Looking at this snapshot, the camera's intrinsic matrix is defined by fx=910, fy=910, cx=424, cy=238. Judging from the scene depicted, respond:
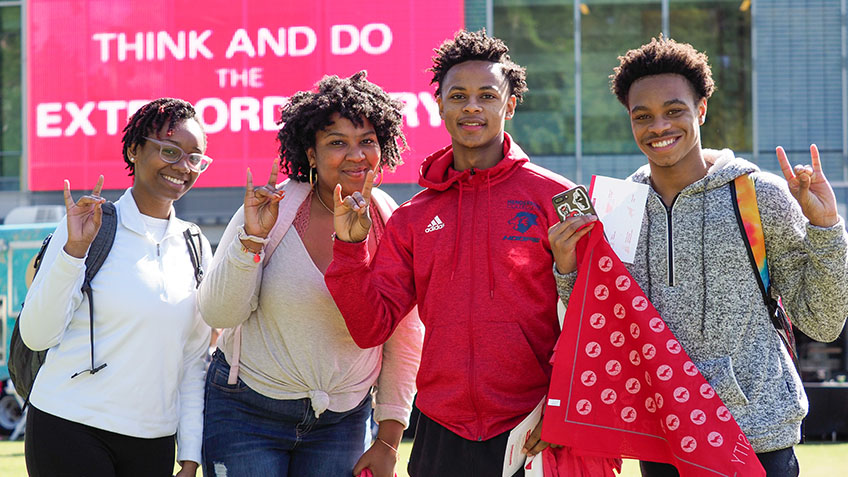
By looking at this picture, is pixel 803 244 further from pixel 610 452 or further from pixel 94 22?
pixel 94 22

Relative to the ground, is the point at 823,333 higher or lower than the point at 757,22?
lower

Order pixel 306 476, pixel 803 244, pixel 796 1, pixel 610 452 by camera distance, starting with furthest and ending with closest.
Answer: pixel 796 1 < pixel 306 476 < pixel 610 452 < pixel 803 244

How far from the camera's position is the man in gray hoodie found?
3.07m

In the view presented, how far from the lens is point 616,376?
3.35 m

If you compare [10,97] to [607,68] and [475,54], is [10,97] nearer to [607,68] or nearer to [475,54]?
[607,68]

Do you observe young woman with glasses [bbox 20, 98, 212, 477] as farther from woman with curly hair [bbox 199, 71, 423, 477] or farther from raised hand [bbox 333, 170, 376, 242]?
raised hand [bbox 333, 170, 376, 242]

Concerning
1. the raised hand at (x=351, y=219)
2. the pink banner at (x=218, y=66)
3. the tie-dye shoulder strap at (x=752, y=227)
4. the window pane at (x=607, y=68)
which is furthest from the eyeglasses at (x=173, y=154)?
the window pane at (x=607, y=68)

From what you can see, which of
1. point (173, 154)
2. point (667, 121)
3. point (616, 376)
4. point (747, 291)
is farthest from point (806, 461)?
point (173, 154)

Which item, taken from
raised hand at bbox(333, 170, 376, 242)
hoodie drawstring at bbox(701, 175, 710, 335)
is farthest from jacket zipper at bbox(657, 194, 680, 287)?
raised hand at bbox(333, 170, 376, 242)

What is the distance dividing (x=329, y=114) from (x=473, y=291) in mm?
1067

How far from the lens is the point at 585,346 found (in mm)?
3307

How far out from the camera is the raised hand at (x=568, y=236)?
128 inches

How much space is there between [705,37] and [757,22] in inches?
36.2

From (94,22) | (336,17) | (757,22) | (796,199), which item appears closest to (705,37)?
(757,22)
